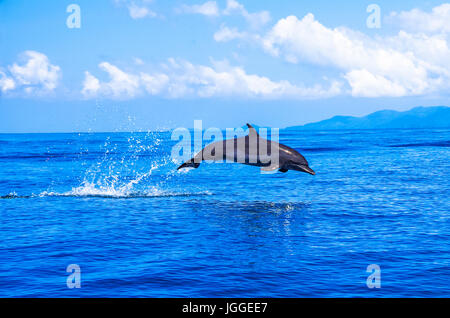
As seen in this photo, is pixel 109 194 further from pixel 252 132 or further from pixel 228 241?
pixel 228 241

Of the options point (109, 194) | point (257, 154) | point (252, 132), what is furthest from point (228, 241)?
point (109, 194)

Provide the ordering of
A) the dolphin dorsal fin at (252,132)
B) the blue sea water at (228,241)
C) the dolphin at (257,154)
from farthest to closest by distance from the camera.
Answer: the dolphin dorsal fin at (252,132) < the dolphin at (257,154) < the blue sea water at (228,241)

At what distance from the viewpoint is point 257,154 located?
66.7 ft

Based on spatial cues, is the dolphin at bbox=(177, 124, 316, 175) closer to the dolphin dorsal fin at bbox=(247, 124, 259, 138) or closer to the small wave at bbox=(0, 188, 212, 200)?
the dolphin dorsal fin at bbox=(247, 124, 259, 138)

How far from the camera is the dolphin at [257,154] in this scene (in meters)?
20.3

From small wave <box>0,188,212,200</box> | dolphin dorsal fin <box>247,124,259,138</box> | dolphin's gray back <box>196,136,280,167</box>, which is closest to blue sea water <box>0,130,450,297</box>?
small wave <box>0,188,212,200</box>

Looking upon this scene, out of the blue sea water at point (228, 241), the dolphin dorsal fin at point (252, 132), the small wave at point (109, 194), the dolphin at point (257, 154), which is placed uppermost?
the dolphin dorsal fin at point (252, 132)

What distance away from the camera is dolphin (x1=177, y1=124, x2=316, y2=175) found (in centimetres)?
2030

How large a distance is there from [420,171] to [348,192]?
644 inches

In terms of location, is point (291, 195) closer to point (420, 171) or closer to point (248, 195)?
point (248, 195)

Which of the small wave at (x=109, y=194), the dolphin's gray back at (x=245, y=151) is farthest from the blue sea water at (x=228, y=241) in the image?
the dolphin's gray back at (x=245, y=151)

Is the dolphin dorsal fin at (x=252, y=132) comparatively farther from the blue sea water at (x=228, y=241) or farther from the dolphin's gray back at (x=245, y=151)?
the blue sea water at (x=228, y=241)

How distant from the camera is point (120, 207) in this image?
82.3 feet
